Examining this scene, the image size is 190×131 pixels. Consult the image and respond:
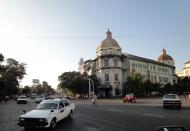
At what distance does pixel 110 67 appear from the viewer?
87.9m

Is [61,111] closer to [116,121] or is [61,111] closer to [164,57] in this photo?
[116,121]

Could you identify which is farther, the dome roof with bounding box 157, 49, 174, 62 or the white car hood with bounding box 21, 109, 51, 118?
the dome roof with bounding box 157, 49, 174, 62

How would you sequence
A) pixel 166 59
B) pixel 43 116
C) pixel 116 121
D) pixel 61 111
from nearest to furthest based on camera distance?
pixel 43 116 < pixel 61 111 < pixel 116 121 < pixel 166 59

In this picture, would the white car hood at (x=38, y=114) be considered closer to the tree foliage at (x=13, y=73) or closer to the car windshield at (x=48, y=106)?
the car windshield at (x=48, y=106)

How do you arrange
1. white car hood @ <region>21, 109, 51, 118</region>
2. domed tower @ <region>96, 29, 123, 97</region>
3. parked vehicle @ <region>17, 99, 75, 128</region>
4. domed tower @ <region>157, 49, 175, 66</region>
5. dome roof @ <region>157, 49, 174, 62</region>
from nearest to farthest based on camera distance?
1. parked vehicle @ <region>17, 99, 75, 128</region>
2. white car hood @ <region>21, 109, 51, 118</region>
3. domed tower @ <region>96, 29, 123, 97</region>
4. domed tower @ <region>157, 49, 175, 66</region>
5. dome roof @ <region>157, 49, 174, 62</region>

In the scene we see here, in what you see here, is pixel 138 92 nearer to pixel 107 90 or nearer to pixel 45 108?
pixel 107 90

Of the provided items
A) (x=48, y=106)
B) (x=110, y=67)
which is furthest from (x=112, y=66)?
(x=48, y=106)

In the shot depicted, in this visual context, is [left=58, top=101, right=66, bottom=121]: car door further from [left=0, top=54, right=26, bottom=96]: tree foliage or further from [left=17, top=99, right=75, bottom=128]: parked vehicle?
[left=0, top=54, right=26, bottom=96]: tree foliage

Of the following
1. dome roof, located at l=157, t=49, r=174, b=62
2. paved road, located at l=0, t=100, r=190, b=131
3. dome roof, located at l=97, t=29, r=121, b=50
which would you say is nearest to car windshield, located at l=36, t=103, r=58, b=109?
paved road, located at l=0, t=100, r=190, b=131

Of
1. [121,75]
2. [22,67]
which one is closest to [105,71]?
[121,75]

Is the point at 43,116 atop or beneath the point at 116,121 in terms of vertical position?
atop

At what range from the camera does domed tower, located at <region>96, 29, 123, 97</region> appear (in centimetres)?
8711

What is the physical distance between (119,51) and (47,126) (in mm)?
77022

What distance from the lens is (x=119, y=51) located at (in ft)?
294
